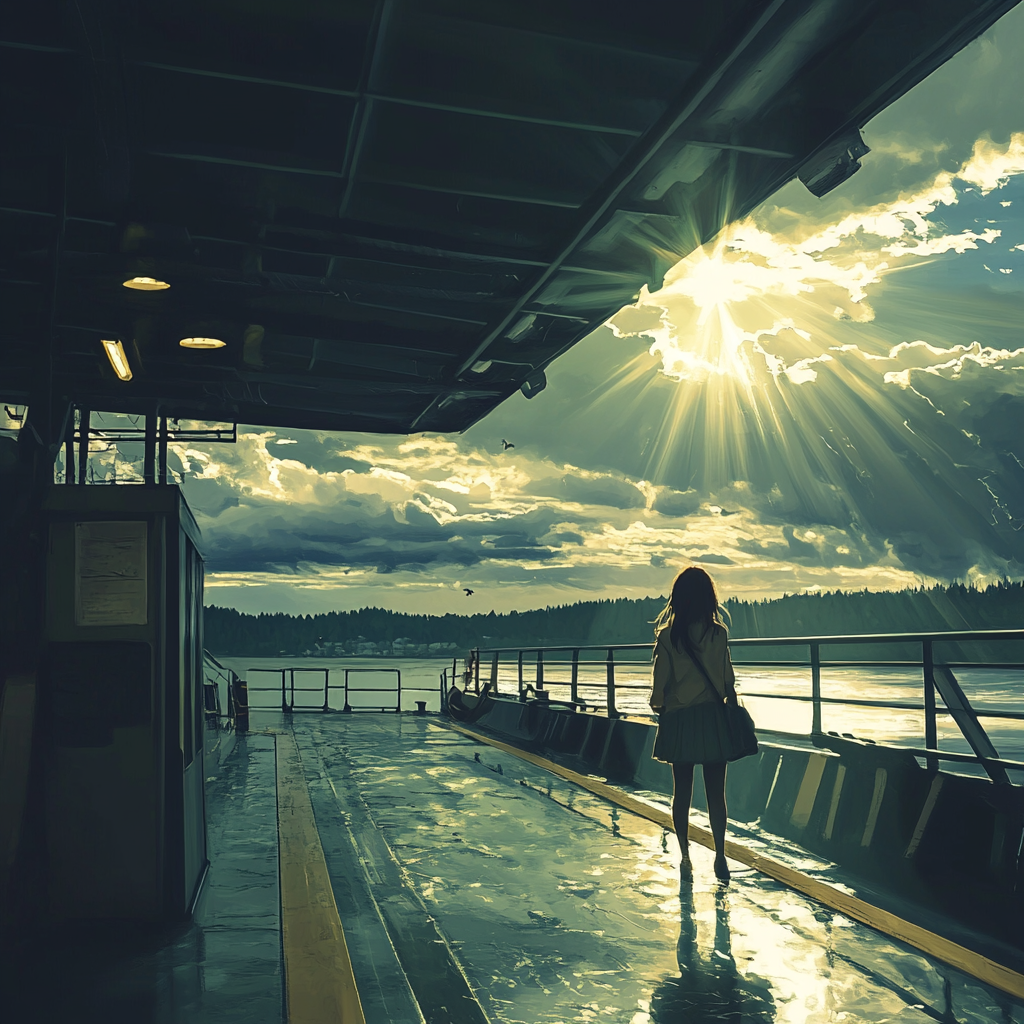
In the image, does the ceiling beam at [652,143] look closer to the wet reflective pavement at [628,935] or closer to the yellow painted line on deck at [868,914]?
the wet reflective pavement at [628,935]

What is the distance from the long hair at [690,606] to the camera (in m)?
7.18

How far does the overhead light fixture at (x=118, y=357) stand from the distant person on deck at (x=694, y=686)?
633 centimetres

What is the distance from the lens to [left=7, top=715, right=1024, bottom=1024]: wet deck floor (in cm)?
448

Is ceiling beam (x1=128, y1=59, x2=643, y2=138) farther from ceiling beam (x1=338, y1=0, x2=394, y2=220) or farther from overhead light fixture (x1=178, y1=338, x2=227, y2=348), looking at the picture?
overhead light fixture (x1=178, y1=338, x2=227, y2=348)

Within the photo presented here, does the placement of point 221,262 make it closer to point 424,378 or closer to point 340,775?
point 424,378

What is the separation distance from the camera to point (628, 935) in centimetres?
563

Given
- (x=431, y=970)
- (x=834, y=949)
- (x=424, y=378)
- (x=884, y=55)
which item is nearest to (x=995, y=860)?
(x=834, y=949)

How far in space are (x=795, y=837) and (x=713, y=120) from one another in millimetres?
5553

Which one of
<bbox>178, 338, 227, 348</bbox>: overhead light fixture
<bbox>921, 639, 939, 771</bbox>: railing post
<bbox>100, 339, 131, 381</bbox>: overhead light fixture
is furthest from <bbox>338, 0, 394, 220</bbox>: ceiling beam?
<bbox>921, 639, 939, 771</bbox>: railing post

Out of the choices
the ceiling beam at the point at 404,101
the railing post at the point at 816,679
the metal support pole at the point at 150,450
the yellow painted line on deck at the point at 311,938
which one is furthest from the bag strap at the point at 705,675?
the metal support pole at the point at 150,450

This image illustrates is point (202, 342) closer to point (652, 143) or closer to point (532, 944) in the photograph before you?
point (652, 143)

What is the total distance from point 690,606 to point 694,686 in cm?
56

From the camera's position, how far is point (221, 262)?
8242mm

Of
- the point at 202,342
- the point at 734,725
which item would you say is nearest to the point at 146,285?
the point at 202,342
